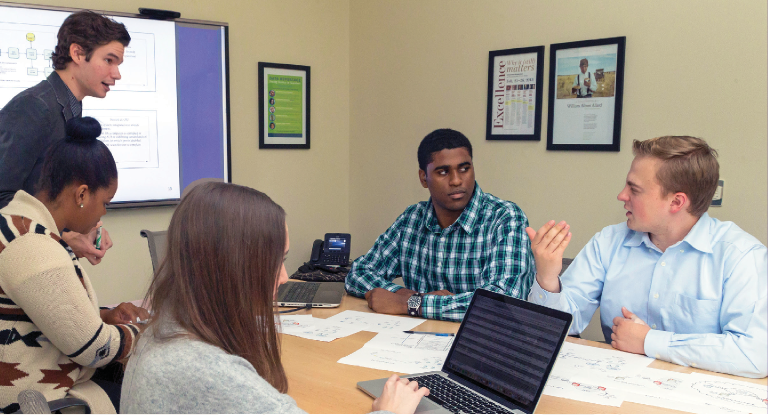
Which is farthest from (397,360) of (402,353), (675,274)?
(675,274)

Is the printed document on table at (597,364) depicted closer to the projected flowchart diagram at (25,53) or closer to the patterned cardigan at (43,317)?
the patterned cardigan at (43,317)

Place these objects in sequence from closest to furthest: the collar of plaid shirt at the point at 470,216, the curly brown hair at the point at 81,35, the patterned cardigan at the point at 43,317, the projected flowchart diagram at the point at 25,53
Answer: the patterned cardigan at the point at 43,317
the curly brown hair at the point at 81,35
the collar of plaid shirt at the point at 470,216
the projected flowchart diagram at the point at 25,53

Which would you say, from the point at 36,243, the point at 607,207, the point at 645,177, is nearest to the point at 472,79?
the point at 607,207

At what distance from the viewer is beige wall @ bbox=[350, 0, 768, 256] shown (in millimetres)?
2389

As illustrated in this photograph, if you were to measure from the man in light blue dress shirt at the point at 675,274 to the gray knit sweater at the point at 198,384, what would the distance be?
1.00m

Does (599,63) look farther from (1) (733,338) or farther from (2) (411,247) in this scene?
(1) (733,338)

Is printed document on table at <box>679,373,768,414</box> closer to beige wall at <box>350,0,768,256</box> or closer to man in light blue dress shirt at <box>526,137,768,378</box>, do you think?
man in light blue dress shirt at <box>526,137,768,378</box>

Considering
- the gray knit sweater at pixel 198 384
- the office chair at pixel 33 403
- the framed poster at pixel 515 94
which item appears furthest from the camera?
the framed poster at pixel 515 94

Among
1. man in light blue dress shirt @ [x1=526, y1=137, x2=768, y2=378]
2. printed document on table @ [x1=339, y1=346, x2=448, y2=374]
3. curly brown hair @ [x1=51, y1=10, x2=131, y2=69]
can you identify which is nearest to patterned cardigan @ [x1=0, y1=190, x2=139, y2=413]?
printed document on table @ [x1=339, y1=346, x2=448, y2=374]

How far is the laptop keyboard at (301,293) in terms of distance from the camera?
2.22 metres

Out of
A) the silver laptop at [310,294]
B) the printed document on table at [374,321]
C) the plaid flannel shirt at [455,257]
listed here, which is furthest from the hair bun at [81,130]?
the plaid flannel shirt at [455,257]

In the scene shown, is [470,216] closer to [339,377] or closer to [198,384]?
[339,377]

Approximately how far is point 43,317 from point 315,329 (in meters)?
0.77

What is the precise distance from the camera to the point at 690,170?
1.76 metres
